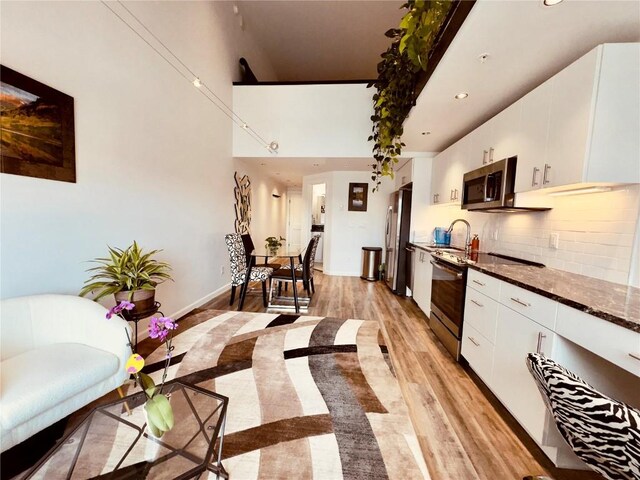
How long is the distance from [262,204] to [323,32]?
348 cm

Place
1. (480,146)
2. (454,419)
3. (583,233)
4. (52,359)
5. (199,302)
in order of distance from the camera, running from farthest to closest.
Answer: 1. (199,302)
2. (480,146)
3. (583,233)
4. (454,419)
5. (52,359)

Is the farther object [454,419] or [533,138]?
[533,138]

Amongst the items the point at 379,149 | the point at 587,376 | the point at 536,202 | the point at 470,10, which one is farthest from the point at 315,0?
the point at 587,376

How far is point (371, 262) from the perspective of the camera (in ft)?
16.5

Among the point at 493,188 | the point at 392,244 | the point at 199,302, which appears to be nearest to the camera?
the point at 493,188

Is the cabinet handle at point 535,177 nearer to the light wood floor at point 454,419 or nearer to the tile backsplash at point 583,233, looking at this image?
the tile backsplash at point 583,233

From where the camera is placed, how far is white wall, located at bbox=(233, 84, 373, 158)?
4004 millimetres

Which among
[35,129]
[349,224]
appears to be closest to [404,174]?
[349,224]

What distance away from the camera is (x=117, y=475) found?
2.95 feet

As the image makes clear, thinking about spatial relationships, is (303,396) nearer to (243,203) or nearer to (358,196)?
(243,203)

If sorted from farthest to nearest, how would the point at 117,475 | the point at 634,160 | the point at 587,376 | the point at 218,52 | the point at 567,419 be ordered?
the point at 218,52
the point at 634,160
the point at 587,376
the point at 117,475
the point at 567,419

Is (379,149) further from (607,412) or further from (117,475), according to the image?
(117,475)

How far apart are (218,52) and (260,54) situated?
80.6 inches

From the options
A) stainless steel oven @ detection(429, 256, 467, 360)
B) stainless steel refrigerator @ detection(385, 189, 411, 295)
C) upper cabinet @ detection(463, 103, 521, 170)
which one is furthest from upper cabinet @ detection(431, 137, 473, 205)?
stainless steel oven @ detection(429, 256, 467, 360)
